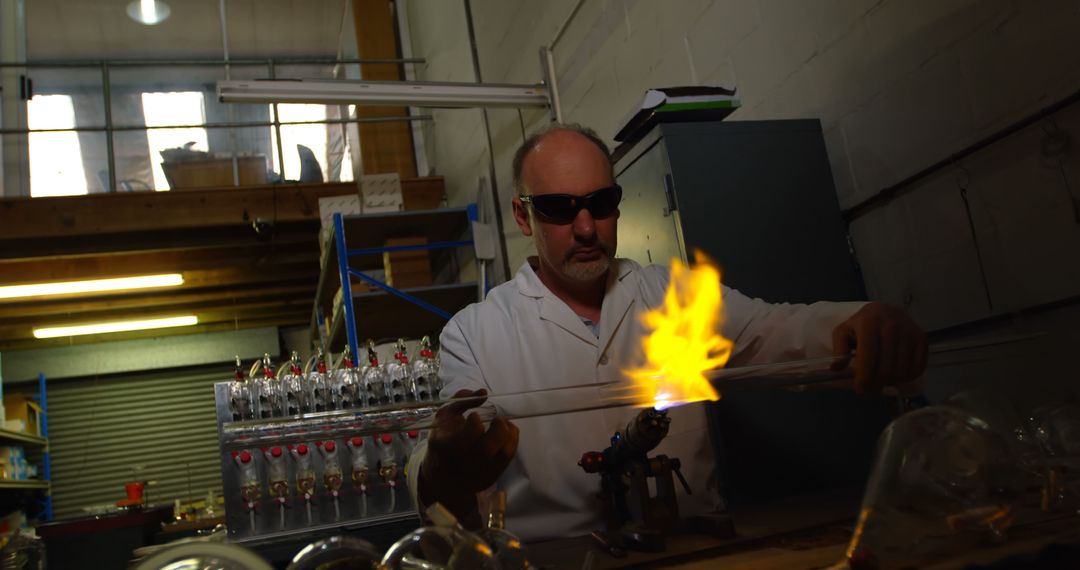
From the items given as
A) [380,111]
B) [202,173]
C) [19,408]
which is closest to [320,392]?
[202,173]

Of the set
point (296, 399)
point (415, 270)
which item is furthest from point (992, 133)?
point (415, 270)

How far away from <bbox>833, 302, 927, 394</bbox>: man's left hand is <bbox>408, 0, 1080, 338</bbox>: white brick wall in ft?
2.63

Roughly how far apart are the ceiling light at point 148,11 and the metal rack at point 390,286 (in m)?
4.98

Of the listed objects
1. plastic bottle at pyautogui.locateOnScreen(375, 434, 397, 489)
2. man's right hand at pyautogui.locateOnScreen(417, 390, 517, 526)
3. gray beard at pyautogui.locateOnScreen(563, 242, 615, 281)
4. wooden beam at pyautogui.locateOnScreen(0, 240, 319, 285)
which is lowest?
plastic bottle at pyautogui.locateOnScreen(375, 434, 397, 489)

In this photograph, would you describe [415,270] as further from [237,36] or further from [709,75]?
[237,36]

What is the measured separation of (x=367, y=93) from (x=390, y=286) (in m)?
1.66

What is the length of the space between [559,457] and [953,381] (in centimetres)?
51

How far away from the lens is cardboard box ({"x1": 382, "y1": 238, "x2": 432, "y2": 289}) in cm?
545

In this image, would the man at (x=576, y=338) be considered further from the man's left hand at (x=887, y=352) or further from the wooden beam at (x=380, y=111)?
the wooden beam at (x=380, y=111)

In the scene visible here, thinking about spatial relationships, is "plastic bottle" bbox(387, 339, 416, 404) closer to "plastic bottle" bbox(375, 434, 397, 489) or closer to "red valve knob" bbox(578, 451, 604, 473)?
"plastic bottle" bbox(375, 434, 397, 489)

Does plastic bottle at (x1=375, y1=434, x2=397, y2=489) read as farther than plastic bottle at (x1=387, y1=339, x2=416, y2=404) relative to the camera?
No

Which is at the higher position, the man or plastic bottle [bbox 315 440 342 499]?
the man

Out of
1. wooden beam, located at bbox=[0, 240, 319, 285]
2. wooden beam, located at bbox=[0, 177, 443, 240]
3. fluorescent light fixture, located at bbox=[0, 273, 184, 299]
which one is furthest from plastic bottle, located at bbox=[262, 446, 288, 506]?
fluorescent light fixture, located at bbox=[0, 273, 184, 299]

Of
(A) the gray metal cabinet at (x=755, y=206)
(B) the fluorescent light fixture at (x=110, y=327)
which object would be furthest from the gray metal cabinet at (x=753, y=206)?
(B) the fluorescent light fixture at (x=110, y=327)
